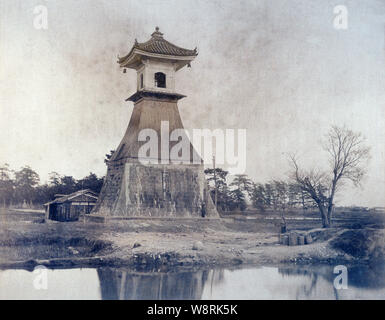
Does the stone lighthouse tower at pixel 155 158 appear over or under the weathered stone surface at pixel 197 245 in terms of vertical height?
over

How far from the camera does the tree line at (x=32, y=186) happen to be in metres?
8.14

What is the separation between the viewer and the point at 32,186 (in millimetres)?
8539

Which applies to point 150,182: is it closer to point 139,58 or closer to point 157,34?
point 139,58

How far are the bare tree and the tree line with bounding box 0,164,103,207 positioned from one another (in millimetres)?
4241

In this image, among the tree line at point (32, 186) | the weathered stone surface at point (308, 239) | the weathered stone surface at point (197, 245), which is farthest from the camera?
the weathered stone surface at point (308, 239)

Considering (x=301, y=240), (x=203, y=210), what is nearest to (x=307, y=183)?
(x=301, y=240)

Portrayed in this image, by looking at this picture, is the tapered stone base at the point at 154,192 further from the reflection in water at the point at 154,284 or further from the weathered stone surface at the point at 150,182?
the reflection in water at the point at 154,284

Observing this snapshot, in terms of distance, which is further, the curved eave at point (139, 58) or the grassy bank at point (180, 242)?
the curved eave at point (139, 58)

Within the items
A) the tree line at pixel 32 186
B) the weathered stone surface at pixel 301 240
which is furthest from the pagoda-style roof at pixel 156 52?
the weathered stone surface at pixel 301 240

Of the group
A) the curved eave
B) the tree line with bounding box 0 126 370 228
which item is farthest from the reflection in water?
the curved eave

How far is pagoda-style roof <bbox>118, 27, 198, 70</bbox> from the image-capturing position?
912cm

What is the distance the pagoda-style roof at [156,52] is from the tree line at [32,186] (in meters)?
2.42

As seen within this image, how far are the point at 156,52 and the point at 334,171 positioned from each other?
450 centimetres

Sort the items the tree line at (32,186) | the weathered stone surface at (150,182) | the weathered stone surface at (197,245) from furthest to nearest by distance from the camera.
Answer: the weathered stone surface at (150,182) → the weathered stone surface at (197,245) → the tree line at (32,186)
